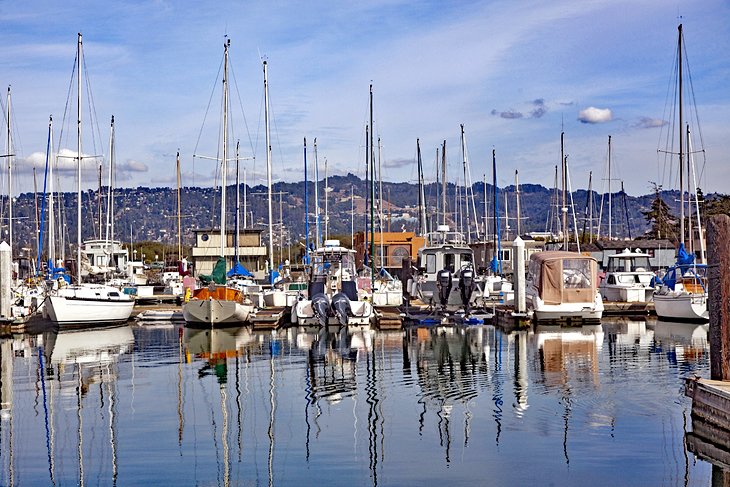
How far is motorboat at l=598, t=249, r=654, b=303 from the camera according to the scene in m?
52.7

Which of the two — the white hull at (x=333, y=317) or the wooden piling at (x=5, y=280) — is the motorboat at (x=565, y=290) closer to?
the white hull at (x=333, y=317)

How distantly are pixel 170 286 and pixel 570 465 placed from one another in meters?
48.4

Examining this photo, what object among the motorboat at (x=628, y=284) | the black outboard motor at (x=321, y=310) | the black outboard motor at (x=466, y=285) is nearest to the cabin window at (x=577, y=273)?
the black outboard motor at (x=466, y=285)

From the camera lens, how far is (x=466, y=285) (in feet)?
149

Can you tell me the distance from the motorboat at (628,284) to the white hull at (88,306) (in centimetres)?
2580

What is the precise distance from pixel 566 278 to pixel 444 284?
18.2ft

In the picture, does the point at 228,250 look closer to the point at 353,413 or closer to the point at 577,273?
the point at 577,273

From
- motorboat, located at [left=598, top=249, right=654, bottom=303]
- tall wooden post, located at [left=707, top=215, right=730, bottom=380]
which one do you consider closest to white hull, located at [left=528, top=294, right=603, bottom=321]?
motorboat, located at [left=598, top=249, right=654, bottom=303]

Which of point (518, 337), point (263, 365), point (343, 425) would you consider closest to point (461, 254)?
point (518, 337)

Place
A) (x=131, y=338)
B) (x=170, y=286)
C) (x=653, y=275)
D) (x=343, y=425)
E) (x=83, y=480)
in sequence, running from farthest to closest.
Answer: (x=170, y=286), (x=653, y=275), (x=131, y=338), (x=343, y=425), (x=83, y=480)

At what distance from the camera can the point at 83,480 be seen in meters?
16.5

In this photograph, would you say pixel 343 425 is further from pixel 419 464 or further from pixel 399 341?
pixel 399 341

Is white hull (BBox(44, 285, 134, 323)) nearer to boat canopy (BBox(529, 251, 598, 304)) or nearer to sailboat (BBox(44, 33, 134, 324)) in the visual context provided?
sailboat (BBox(44, 33, 134, 324))

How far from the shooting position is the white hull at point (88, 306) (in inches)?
1705
